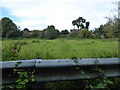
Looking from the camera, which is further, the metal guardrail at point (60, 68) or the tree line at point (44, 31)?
the tree line at point (44, 31)

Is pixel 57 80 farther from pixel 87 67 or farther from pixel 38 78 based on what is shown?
pixel 87 67

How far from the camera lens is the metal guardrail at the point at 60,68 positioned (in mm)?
1838

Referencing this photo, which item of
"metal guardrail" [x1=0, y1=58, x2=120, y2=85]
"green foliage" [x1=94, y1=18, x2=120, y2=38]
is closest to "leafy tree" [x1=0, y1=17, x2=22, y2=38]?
"metal guardrail" [x1=0, y1=58, x2=120, y2=85]

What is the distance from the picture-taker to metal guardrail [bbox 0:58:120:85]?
1.84m

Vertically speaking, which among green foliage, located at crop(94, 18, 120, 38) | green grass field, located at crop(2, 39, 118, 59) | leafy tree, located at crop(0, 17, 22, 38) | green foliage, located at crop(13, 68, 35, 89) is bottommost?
green foliage, located at crop(13, 68, 35, 89)

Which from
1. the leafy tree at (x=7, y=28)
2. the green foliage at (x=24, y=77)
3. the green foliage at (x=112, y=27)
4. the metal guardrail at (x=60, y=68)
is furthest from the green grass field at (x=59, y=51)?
the green foliage at (x=24, y=77)

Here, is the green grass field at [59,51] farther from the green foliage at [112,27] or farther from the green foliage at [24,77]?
the green foliage at [24,77]

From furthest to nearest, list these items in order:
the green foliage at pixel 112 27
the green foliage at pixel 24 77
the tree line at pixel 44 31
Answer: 1. the green foliage at pixel 112 27
2. the tree line at pixel 44 31
3. the green foliage at pixel 24 77

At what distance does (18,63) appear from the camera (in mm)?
1825

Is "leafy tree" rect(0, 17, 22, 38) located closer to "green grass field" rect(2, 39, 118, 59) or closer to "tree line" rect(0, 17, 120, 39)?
"tree line" rect(0, 17, 120, 39)

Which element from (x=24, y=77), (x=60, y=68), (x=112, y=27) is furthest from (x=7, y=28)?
(x=112, y=27)

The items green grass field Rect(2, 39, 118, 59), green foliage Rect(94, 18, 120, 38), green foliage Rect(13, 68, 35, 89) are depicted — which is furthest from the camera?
green foliage Rect(94, 18, 120, 38)

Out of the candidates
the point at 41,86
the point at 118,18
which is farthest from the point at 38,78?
the point at 118,18

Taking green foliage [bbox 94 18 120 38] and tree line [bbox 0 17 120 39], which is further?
green foliage [bbox 94 18 120 38]
